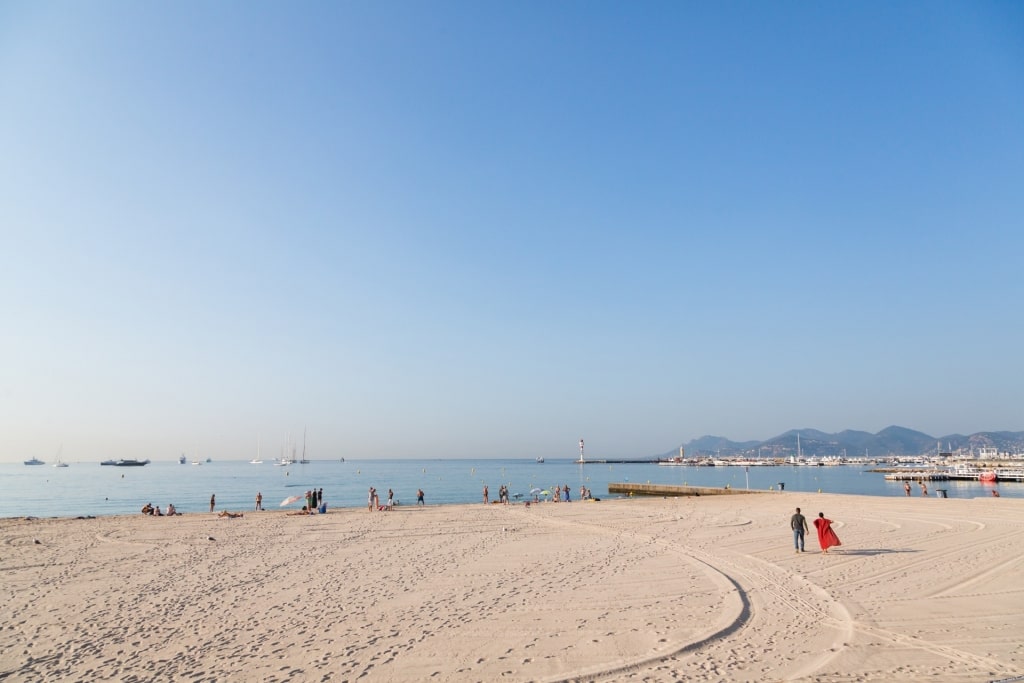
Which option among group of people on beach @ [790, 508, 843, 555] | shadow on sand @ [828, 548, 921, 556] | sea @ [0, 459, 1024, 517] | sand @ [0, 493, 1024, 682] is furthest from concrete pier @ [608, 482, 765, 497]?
group of people on beach @ [790, 508, 843, 555]

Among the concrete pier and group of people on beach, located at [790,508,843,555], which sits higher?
group of people on beach, located at [790,508,843,555]

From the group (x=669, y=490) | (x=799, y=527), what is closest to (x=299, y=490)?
(x=669, y=490)

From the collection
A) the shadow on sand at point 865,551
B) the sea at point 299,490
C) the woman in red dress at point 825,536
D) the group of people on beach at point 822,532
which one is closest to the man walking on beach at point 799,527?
the group of people on beach at point 822,532

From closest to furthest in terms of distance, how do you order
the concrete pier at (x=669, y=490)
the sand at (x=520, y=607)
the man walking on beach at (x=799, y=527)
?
the sand at (x=520, y=607)
the man walking on beach at (x=799, y=527)
the concrete pier at (x=669, y=490)

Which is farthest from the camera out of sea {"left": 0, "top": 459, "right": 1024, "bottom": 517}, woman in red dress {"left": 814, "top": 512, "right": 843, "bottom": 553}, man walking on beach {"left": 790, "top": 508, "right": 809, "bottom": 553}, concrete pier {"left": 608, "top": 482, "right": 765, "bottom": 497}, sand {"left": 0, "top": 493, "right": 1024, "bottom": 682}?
concrete pier {"left": 608, "top": 482, "right": 765, "bottom": 497}

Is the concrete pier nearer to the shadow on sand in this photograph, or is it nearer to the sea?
the sea

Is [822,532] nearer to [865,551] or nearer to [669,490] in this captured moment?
[865,551]

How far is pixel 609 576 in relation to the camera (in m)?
13.2

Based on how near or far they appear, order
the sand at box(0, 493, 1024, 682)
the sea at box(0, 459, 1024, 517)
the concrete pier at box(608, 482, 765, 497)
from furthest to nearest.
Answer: the concrete pier at box(608, 482, 765, 497), the sea at box(0, 459, 1024, 517), the sand at box(0, 493, 1024, 682)

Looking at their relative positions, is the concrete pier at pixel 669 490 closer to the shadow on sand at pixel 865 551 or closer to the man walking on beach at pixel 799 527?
the shadow on sand at pixel 865 551

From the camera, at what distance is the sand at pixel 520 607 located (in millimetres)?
7566

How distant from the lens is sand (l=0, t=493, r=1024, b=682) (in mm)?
7566

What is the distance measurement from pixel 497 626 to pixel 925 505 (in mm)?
30566

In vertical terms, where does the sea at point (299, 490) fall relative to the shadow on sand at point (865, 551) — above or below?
below
